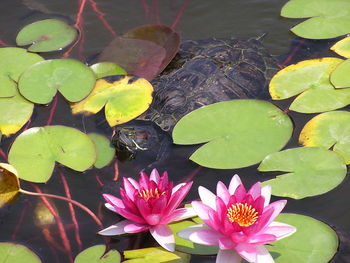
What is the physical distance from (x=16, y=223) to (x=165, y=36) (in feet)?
5.70

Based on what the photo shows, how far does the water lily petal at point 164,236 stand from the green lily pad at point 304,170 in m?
0.60

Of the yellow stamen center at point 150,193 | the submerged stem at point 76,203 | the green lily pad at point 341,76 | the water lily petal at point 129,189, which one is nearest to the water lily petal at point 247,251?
the yellow stamen center at point 150,193

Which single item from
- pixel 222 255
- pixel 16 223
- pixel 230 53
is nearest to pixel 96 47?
pixel 230 53

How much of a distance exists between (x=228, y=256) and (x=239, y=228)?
15cm

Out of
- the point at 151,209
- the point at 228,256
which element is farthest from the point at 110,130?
the point at 228,256

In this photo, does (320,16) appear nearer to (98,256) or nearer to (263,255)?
(263,255)

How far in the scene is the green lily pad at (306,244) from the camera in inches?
95.6

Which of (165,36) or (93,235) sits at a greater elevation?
(165,36)

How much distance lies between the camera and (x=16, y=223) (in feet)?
9.50

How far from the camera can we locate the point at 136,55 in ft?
12.6

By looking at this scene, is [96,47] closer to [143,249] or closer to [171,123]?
[171,123]

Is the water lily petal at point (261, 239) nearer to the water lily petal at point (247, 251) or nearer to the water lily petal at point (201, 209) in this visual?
the water lily petal at point (247, 251)

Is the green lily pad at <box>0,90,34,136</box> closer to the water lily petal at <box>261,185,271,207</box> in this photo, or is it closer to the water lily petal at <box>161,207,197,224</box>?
the water lily petal at <box>161,207,197,224</box>

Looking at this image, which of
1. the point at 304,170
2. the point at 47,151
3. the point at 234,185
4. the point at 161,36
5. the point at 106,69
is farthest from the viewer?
the point at 161,36
